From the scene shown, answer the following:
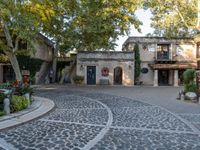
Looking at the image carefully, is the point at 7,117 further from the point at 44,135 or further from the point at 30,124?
the point at 44,135

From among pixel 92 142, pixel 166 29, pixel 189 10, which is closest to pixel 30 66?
pixel 166 29

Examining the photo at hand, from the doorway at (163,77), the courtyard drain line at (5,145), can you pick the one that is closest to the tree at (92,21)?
the doorway at (163,77)

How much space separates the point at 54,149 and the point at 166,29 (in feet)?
92.7

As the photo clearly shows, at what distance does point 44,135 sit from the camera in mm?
6793

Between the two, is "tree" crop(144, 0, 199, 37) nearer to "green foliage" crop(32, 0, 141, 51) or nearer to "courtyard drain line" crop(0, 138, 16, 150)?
"green foliage" crop(32, 0, 141, 51)

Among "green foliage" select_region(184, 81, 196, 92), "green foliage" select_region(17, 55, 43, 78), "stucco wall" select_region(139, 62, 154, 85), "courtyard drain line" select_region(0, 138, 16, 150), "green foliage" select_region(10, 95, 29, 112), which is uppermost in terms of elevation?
"green foliage" select_region(17, 55, 43, 78)

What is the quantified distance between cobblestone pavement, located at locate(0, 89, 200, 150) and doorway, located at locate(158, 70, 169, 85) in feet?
76.5

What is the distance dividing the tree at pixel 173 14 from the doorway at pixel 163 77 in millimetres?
5164

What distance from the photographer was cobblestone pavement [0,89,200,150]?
19.7 ft

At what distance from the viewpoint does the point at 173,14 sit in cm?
2894

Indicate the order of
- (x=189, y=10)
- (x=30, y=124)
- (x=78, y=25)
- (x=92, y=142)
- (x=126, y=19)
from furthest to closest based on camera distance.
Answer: (x=189, y=10), (x=78, y=25), (x=126, y=19), (x=30, y=124), (x=92, y=142)

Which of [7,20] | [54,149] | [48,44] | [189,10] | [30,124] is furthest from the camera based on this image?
[48,44]

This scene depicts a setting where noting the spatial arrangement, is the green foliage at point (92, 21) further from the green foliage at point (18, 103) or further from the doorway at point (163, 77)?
the green foliage at point (18, 103)

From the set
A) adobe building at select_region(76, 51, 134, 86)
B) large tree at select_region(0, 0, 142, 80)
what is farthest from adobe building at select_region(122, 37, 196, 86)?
large tree at select_region(0, 0, 142, 80)
